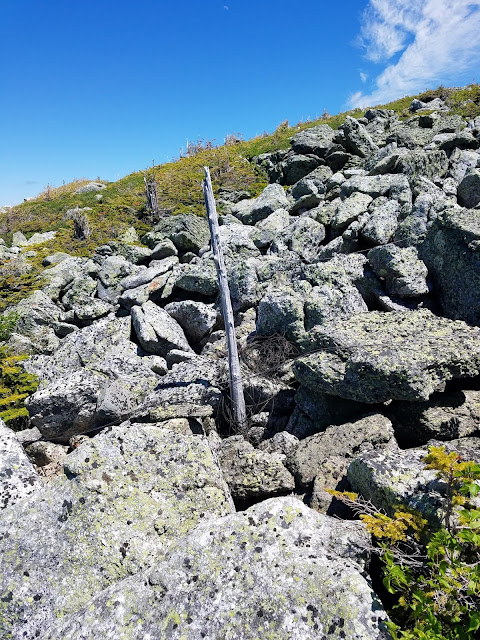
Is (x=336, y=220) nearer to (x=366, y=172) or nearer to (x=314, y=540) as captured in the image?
(x=366, y=172)

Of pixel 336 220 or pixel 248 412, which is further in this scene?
pixel 336 220

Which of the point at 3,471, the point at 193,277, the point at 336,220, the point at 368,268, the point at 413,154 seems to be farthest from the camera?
the point at 413,154

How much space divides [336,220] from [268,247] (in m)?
3.46

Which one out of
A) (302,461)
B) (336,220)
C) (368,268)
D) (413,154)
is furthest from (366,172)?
(302,461)

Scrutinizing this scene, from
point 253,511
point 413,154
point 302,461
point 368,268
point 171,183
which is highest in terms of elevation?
point 171,183

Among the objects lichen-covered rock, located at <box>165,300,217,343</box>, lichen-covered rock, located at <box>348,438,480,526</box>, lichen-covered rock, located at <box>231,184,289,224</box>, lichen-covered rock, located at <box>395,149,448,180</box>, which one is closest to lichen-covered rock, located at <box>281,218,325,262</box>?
lichen-covered rock, located at <box>165,300,217,343</box>

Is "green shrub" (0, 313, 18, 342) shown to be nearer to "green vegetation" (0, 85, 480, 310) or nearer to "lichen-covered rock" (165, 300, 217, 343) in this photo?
"green vegetation" (0, 85, 480, 310)

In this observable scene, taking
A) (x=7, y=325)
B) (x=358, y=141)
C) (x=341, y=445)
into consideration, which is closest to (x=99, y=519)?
(x=341, y=445)

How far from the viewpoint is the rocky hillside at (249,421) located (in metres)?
3.96

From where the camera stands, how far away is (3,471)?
236 inches

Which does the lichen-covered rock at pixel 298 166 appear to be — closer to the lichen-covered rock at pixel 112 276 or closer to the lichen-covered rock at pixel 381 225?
the lichen-covered rock at pixel 381 225

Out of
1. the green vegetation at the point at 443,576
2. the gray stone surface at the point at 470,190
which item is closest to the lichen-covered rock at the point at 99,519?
the green vegetation at the point at 443,576

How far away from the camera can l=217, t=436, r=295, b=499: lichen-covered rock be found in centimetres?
664

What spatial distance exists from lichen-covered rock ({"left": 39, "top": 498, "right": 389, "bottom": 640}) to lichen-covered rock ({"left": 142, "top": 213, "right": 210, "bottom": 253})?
16365mm
